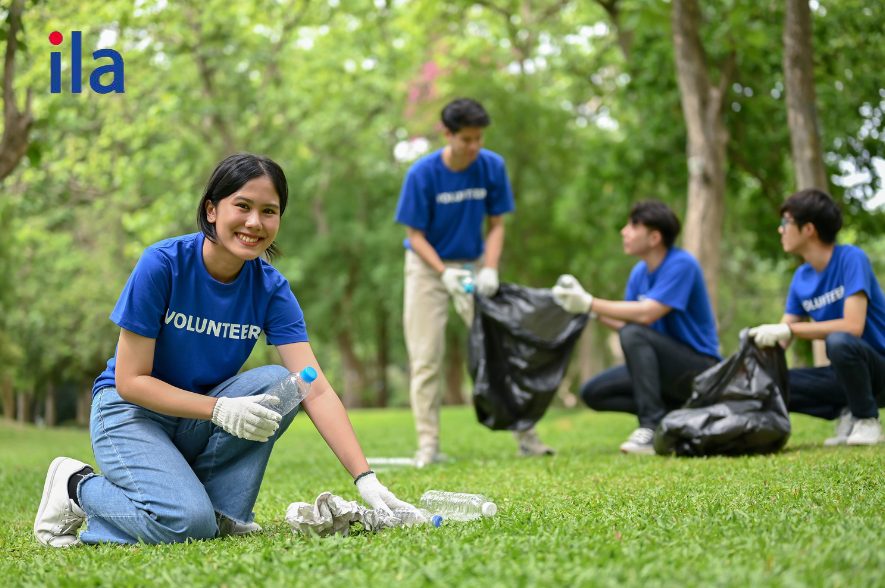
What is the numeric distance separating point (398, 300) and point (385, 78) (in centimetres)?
436

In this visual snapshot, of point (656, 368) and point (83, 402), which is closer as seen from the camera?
point (656, 368)

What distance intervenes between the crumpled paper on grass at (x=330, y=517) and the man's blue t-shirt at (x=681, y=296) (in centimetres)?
301

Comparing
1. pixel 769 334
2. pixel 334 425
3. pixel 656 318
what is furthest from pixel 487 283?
pixel 334 425

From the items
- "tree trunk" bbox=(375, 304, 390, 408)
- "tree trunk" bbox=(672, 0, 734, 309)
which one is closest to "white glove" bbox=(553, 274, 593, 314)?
"tree trunk" bbox=(672, 0, 734, 309)

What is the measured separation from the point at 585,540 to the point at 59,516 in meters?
1.80

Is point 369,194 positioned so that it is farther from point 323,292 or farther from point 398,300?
point 398,300

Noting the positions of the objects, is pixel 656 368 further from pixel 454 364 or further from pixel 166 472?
pixel 454 364

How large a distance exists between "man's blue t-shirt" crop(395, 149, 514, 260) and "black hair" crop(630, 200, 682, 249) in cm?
78

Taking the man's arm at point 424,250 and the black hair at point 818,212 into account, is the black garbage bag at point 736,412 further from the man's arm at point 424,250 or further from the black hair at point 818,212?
the man's arm at point 424,250

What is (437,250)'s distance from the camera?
21.2 feet

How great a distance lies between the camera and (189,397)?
337cm

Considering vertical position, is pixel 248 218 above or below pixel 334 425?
above

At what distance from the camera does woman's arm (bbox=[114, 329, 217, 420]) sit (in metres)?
3.36

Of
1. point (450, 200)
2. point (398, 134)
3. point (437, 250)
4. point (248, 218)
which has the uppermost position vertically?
point (398, 134)
